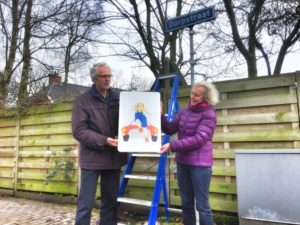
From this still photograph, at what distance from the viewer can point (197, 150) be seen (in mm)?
3168

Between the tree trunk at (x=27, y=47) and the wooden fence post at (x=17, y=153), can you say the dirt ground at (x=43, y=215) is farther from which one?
the tree trunk at (x=27, y=47)

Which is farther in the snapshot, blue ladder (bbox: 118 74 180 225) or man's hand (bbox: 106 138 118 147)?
blue ladder (bbox: 118 74 180 225)

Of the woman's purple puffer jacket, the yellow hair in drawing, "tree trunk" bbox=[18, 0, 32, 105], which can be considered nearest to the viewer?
the woman's purple puffer jacket

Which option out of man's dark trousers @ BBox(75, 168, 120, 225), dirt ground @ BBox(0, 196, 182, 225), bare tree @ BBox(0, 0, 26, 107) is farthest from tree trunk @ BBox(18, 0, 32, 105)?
man's dark trousers @ BBox(75, 168, 120, 225)

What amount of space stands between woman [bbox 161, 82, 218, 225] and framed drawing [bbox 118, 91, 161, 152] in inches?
6.3

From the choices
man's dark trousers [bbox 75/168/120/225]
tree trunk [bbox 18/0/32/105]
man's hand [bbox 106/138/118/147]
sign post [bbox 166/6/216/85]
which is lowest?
man's dark trousers [bbox 75/168/120/225]

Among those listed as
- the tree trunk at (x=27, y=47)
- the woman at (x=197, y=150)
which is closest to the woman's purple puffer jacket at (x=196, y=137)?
the woman at (x=197, y=150)

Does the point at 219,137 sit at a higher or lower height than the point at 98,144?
higher

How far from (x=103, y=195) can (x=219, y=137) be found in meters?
1.72

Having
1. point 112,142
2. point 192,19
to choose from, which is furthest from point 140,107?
point 192,19

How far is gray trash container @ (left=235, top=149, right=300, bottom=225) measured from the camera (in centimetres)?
352

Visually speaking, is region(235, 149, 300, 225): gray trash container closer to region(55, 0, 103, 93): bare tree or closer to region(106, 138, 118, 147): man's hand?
region(106, 138, 118, 147): man's hand

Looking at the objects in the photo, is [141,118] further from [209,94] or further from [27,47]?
[27,47]

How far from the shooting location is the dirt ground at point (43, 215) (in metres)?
4.68
